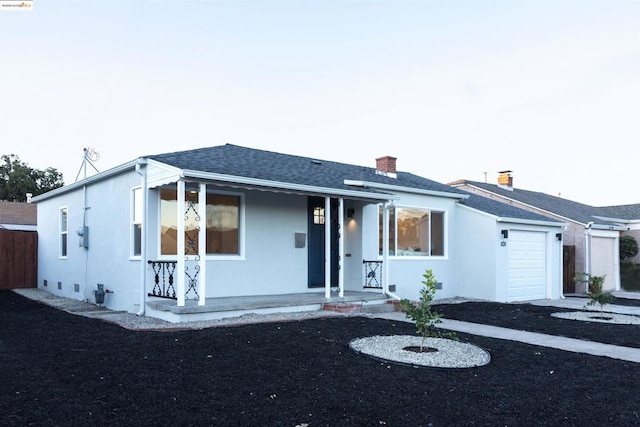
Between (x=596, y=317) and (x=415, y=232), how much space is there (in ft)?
15.5

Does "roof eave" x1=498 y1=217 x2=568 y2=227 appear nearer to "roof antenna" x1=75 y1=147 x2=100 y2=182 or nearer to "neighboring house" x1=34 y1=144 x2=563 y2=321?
"neighboring house" x1=34 y1=144 x2=563 y2=321

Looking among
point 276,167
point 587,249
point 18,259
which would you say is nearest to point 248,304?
point 276,167

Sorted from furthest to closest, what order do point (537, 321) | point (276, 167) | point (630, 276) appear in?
point (630, 276) < point (276, 167) < point (537, 321)

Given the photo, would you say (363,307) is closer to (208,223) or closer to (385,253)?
(385,253)

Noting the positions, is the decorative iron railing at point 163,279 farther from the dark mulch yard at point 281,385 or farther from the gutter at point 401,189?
the gutter at point 401,189

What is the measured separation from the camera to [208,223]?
10156 millimetres

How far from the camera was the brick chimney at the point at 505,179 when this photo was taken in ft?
75.9

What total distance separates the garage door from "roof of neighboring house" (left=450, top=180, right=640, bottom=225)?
460 centimetres

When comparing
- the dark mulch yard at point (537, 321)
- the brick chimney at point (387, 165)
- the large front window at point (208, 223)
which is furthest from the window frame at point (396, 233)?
the large front window at point (208, 223)

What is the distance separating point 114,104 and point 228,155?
242 inches

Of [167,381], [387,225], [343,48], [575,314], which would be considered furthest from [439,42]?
[167,381]

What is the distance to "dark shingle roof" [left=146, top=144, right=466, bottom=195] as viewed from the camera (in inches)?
368

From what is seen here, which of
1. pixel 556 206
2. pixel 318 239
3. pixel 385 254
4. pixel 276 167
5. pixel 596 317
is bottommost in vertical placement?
pixel 596 317

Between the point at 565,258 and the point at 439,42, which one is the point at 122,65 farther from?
the point at 565,258
